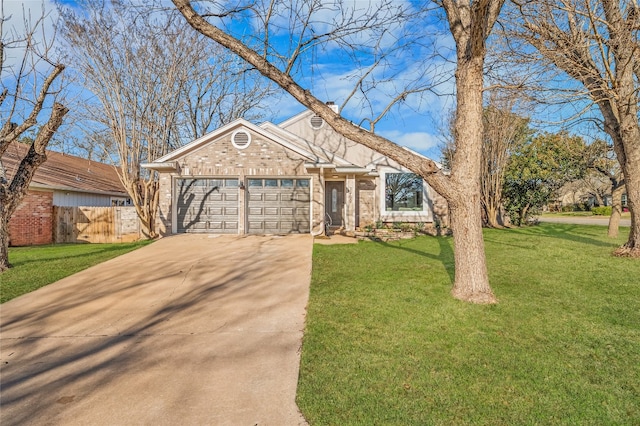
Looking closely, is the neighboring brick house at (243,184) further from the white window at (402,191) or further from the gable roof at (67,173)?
the gable roof at (67,173)

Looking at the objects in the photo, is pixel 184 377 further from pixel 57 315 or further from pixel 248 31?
pixel 248 31

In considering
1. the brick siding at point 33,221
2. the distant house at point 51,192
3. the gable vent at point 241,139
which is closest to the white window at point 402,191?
the gable vent at point 241,139

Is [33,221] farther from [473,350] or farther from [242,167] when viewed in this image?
[473,350]

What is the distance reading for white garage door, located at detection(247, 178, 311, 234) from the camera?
44.0 feet

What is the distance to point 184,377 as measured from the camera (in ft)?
11.3

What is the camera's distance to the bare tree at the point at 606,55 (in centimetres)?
711

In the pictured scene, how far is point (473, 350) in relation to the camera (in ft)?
12.3

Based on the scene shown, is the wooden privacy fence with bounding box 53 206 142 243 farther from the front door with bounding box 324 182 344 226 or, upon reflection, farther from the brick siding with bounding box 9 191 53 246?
the front door with bounding box 324 182 344 226

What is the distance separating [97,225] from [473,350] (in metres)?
16.2

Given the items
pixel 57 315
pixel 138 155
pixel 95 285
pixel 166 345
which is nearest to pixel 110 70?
pixel 138 155

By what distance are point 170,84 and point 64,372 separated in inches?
573

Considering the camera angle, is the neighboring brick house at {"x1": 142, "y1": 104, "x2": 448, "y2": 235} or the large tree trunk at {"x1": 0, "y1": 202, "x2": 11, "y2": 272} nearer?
the large tree trunk at {"x1": 0, "y1": 202, "x2": 11, "y2": 272}

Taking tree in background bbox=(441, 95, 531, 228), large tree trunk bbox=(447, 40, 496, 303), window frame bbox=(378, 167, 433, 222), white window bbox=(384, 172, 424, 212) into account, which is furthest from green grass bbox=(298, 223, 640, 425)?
tree in background bbox=(441, 95, 531, 228)

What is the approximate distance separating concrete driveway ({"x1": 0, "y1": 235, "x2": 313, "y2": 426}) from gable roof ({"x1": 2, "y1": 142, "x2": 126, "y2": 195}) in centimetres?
1021
